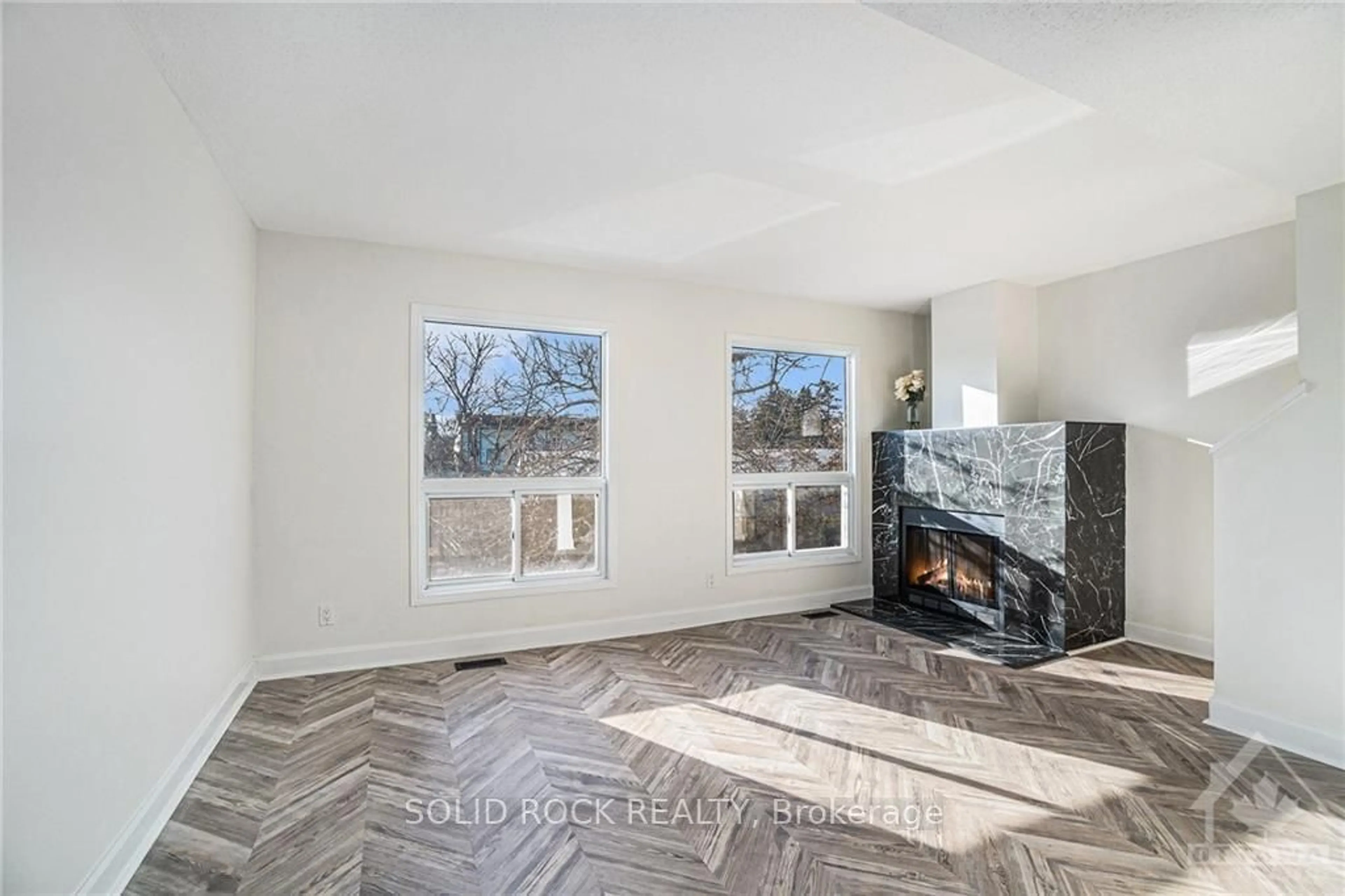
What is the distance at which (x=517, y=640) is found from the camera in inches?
159

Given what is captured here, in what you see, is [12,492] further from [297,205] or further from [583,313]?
[583,313]

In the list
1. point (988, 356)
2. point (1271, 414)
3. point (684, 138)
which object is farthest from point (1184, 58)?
point (988, 356)

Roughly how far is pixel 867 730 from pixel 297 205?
393cm

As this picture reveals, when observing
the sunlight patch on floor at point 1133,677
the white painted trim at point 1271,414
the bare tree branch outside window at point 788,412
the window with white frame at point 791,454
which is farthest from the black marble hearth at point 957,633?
the white painted trim at point 1271,414

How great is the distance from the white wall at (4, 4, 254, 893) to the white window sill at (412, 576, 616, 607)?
1.36 m

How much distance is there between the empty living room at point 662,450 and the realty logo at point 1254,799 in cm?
2

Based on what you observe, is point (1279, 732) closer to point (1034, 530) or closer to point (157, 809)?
point (1034, 530)

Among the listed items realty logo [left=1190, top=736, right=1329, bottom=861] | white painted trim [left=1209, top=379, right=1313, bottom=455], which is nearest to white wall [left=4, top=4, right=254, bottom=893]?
realty logo [left=1190, top=736, right=1329, bottom=861]

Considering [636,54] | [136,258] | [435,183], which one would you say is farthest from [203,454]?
[636,54]

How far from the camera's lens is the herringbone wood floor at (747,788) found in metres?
1.86

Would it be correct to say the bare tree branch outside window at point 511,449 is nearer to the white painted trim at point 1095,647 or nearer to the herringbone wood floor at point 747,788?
the herringbone wood floor at point 747,788

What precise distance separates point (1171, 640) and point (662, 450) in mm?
3652

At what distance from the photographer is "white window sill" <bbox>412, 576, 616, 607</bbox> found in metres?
3.88

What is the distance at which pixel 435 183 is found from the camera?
294 centimetres
